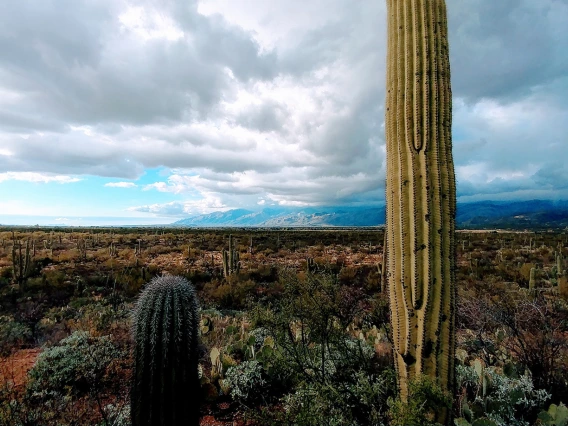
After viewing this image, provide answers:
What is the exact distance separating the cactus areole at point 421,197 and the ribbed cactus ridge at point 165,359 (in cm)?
220

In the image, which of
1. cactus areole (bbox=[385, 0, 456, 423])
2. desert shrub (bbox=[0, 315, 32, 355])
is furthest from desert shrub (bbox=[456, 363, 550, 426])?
desert shrub (bbox=[0, 315, 32, 355])

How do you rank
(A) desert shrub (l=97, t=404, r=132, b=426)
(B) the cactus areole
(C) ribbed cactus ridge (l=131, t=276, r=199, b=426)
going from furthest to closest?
(A) desert shrub (l=97, t=404, r=132, b=426) < (C) ribbed cactus ridge (l=131, t=276, r=199, b=426) < (B) the cactus areole

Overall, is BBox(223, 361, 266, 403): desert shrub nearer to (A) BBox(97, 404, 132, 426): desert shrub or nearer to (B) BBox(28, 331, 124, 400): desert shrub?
(A) BBox(97, 404, 132, 426): desert shrub

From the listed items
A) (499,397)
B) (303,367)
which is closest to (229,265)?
(303,367)

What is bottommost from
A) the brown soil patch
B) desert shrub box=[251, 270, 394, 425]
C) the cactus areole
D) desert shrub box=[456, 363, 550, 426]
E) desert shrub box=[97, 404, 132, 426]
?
the brown soil patch

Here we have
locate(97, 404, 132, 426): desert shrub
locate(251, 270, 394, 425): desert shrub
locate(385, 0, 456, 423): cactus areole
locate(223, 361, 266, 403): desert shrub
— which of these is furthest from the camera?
locate(223, 361, 266, 403): desert shrub

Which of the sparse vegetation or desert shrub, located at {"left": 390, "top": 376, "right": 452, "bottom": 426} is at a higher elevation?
desert shrub, located at {"left": 390, "top": 376, "right": 452, "bottom": 426}

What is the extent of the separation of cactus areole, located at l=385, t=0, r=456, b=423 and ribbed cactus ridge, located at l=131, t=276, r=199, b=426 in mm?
2200

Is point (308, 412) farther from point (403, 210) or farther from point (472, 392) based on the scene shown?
point (472, 392)

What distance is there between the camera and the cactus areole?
3.34m

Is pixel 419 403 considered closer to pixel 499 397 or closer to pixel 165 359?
pixel 499 397

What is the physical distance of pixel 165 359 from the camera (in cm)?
376

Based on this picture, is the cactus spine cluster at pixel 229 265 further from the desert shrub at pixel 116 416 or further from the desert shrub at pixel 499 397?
the desert shrub at pixel 499 397

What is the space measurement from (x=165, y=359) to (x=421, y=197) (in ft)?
10.1
